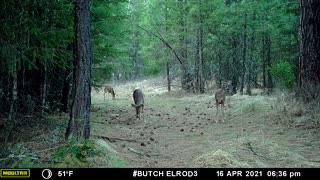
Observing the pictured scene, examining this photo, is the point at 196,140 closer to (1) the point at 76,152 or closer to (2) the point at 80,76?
(2) the point at 80,76

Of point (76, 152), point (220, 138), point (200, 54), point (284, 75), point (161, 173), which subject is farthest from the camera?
point (200, 54)

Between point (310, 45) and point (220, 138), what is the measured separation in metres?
4.85

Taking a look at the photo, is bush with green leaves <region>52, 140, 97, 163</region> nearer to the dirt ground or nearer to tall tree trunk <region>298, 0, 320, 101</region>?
the dirt ground

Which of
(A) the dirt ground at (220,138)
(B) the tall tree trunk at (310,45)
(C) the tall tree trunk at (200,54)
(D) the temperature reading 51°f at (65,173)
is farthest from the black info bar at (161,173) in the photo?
(C) the tall tree trunk at (200,54)

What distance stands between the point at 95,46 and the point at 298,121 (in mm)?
9436

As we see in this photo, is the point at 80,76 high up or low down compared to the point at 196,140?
up

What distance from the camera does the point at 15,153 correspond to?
7.78 m

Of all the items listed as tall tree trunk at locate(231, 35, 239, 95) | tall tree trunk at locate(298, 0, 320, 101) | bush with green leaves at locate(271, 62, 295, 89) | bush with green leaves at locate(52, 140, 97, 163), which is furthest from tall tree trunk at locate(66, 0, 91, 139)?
tall tree trunk at locate(231, 35, 239, 95)

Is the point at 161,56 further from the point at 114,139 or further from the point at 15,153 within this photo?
the point at 15,153

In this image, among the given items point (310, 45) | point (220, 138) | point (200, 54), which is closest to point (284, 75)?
point (310, 45)

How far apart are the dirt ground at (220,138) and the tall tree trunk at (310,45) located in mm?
1068

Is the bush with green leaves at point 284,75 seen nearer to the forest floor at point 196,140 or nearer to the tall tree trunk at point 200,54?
the forest floor at point 196,140

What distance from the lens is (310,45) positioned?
12.6 metres

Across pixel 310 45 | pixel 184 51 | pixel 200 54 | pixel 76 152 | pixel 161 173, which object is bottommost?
pixel 161 173
